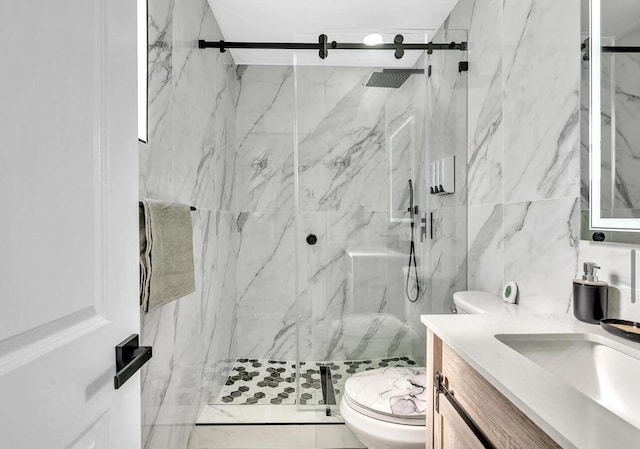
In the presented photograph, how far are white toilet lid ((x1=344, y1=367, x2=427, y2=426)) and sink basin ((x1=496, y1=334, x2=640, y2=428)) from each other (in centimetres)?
63

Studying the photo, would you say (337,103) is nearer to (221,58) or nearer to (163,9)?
(163,9)

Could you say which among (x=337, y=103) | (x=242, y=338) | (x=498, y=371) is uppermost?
(x=337, y=103)

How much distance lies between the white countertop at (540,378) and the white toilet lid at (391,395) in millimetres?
495

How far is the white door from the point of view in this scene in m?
0.46

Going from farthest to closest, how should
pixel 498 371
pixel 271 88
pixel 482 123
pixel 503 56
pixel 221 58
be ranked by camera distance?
pixel 271 88 < pixel 221 58 < pixel 482 123 < pixel 503 56 < pixel 498 371

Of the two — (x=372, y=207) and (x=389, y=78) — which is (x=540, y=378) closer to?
(x=372, y=207)

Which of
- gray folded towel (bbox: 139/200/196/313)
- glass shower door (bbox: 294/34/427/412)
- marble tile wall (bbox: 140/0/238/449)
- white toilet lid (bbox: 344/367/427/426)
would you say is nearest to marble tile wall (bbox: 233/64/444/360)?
glass shower door (bbox: 294/34/427/412)

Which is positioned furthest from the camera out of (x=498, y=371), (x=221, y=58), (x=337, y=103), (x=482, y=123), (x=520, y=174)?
(x=221, y=58)

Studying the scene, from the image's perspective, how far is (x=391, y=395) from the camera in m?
1.59

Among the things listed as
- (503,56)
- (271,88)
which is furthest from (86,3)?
(271,88)

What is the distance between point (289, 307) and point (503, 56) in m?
2.27

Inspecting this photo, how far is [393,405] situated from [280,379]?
1.42m

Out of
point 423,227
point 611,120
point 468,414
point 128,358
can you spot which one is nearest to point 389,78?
point 423,227

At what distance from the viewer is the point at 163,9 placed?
1597 mm
